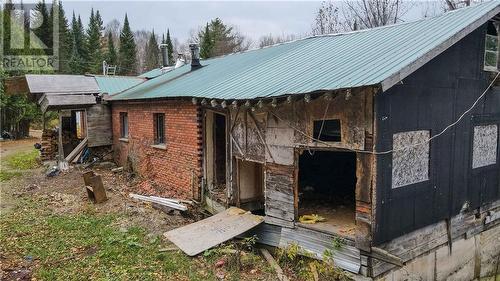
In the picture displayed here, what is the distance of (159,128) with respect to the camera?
45.3 feet

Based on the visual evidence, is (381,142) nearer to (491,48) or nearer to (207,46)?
(491,48)

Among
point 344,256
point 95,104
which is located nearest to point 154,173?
point 95,104

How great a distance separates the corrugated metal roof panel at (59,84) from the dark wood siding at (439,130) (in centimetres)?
1398

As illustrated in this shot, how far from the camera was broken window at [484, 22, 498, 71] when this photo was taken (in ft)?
28.9

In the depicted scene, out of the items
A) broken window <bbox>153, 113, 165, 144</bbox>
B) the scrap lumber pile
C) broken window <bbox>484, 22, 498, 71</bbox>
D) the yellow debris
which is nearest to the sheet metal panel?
the yellow debris

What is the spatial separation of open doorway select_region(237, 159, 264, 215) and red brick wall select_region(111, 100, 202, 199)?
163cm

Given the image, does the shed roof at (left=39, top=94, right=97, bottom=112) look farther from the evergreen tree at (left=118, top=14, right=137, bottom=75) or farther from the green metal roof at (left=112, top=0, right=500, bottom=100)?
the evergreen tree at (left=118, top=14, right=137, bottom=75)

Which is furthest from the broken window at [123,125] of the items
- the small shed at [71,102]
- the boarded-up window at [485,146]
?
the boarded-up window at [485,146]

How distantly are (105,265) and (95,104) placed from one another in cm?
1142

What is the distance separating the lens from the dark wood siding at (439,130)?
673 cm

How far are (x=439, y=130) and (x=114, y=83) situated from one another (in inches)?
625

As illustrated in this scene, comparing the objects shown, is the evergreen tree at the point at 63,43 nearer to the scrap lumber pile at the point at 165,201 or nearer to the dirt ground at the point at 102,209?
the dirt ground at the point at 102,209

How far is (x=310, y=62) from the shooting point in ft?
29.8

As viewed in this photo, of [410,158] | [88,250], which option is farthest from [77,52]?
[410,158]
